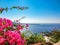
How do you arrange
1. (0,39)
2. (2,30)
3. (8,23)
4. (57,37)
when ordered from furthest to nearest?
(57,37)
(8,23)
(2,30)
(0,39)

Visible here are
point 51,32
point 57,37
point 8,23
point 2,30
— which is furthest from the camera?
point 51,32

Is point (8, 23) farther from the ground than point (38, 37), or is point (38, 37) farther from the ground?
point (8, 23)

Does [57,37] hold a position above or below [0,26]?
below

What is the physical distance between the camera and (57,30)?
25.9ft

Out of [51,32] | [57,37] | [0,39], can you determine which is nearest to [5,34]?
[0,39]

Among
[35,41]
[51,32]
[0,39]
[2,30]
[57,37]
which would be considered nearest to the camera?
[0,39]

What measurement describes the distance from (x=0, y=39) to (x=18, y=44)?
241 mm

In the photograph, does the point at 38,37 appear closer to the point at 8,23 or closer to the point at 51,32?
the point at 51,32

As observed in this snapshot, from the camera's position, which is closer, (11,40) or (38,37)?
(11,40)

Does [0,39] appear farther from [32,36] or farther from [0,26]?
[32,36]

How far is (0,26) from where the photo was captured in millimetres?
3020

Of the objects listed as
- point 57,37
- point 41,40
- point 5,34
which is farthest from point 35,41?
point 5,34

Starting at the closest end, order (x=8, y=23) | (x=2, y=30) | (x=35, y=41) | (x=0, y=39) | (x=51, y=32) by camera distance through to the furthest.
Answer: (x=0, y=39) < (x=2, y=30) < (x=8, y=23) < (x=35, y=41) < (x=51, y=32)

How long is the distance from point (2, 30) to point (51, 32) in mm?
5229
